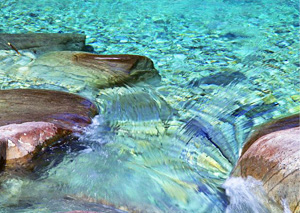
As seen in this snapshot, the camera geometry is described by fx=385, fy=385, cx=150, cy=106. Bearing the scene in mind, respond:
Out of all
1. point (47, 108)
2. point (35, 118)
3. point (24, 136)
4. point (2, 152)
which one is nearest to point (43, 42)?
point (47, 108)

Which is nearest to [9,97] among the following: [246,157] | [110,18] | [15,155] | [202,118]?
[15,155]

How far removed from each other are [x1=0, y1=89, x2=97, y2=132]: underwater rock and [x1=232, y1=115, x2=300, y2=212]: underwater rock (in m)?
1.51

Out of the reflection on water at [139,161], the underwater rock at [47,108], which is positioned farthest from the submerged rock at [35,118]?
the reflection on water at [139,161]

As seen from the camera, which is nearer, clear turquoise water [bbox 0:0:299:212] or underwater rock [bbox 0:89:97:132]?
clear turquoise water [bbox 0:0:299:212]

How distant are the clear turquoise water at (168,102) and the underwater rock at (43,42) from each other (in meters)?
0.38

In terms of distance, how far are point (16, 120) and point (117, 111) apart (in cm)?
118

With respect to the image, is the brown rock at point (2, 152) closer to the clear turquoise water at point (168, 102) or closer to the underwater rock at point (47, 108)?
the clear turquoise water at point (168, 102)

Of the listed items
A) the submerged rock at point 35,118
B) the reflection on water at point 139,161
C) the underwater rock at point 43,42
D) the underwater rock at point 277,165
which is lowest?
the underwater rock at point 43,42

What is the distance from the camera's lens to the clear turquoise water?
9.05 feet

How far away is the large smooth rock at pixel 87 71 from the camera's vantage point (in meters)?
4.61

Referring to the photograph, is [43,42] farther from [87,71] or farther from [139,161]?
[139,161]

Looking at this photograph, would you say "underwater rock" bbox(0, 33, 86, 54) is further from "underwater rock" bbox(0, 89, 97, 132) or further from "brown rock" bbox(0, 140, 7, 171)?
"brown rock" bbox(0, 140, 7, 171)

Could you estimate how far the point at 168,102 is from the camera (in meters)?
4.37

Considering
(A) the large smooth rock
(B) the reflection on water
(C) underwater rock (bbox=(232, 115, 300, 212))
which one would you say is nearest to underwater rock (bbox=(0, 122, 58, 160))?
(B) the reflection on water
